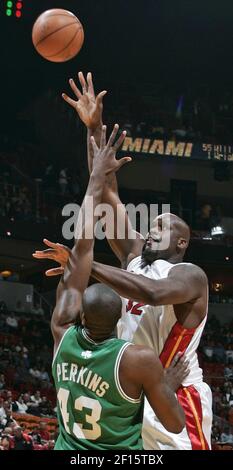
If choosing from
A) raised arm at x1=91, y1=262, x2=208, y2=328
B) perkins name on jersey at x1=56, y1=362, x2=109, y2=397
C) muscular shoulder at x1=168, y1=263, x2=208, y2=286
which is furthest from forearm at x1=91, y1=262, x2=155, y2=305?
perkins name on jersey at x1=56, y1=362, x2=109, y2=397

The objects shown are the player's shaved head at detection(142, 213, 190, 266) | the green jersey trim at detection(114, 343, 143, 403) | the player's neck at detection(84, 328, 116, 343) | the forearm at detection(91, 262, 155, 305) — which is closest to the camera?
the green jersey trim at detection(114, 343, 143, 403)

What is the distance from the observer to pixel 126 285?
392 cm

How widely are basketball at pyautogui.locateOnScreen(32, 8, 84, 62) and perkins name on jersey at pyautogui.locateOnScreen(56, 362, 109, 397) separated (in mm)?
3118

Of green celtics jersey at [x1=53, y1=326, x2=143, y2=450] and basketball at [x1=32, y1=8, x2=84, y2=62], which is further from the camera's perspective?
basketball at [x1=32, y1=8, x2=84, y2=62]

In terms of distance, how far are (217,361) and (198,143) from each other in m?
7.16

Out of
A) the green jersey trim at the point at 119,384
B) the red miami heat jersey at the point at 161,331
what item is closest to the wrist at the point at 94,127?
the red miami heat jersey at the point at 161,331

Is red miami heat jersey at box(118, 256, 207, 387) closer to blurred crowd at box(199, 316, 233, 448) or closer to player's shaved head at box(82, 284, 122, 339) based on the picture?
player's shaved head at box(82, 284, 122, 339)

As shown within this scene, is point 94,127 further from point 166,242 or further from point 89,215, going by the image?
point 89,215

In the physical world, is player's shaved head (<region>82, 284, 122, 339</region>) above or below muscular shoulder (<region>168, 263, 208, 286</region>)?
above

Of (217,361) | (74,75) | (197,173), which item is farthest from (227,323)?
(74,75)

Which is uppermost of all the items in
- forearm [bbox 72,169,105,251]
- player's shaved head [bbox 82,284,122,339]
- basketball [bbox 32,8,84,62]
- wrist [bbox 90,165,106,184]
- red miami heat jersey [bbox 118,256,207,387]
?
basketball [bbox 32,8,84,62]

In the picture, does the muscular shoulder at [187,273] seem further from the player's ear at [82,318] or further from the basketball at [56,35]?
the basketball at [56,35]

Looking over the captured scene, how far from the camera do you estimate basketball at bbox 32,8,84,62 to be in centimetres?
566

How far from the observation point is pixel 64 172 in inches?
833
